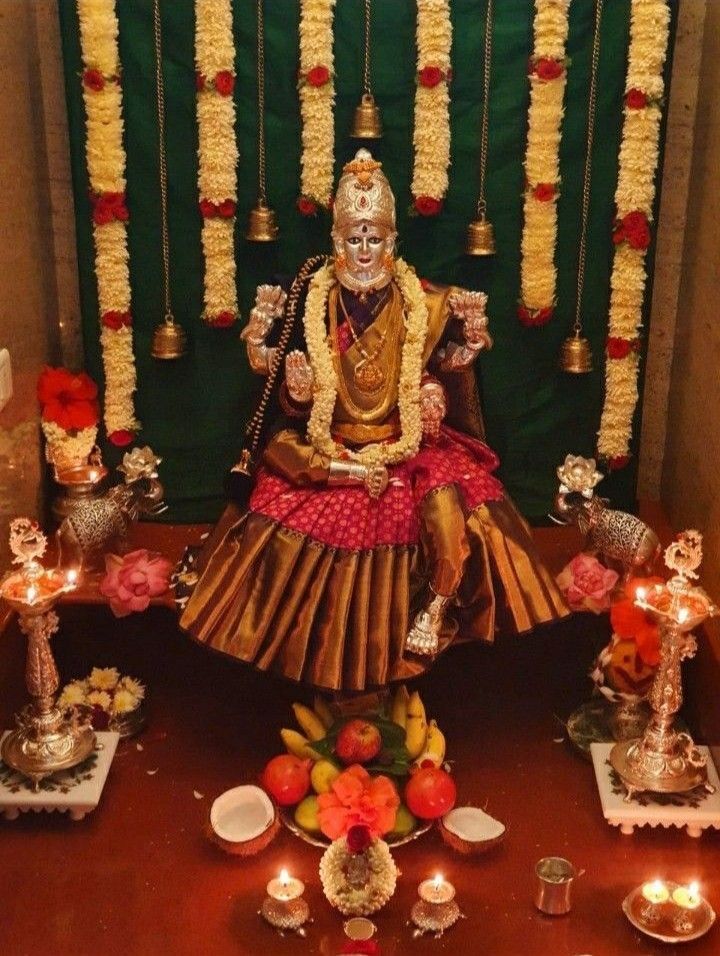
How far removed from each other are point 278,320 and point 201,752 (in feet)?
4.39

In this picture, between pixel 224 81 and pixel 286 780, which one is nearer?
pixel 286 780

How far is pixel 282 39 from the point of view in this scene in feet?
12.1

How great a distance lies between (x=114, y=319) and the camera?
152 inches

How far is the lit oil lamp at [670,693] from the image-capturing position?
9.80ft

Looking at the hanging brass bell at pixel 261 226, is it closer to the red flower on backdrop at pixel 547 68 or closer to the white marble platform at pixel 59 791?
the red flower on backdrop at pixel 547 68

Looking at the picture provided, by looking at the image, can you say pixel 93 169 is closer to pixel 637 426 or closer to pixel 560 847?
pixel 637 426

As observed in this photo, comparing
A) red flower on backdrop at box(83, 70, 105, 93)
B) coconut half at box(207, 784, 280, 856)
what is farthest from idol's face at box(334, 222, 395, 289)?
coconut half at box(207, 784, 280, 856)

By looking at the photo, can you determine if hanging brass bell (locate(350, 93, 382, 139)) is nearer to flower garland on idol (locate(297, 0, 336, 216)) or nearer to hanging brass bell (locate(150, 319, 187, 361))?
flower garland on idol (locate(297, 0, 336, 216))

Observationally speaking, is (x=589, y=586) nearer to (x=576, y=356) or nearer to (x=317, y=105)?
(x=576, y=356)

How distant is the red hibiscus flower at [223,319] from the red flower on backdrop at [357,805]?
62.7 inches

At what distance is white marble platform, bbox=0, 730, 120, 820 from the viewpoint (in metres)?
3.07

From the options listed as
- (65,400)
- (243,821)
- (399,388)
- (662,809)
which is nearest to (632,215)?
(399,388)

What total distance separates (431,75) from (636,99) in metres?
0.65

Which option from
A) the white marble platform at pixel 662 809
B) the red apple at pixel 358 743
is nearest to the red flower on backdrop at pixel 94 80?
the red apple at pixel 358 743
